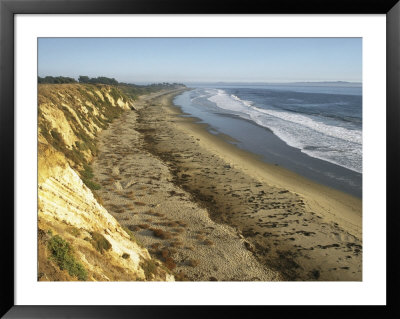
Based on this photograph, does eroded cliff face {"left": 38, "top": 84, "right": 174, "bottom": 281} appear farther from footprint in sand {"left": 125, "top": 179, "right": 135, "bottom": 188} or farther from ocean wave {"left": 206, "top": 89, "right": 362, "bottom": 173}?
ocean wave {"left": 206, "top": 89, "right": 362, "bottom": 173}

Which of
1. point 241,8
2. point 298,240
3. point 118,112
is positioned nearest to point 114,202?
point 298,240

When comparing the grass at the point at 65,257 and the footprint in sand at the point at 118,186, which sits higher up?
the footprint in sand at the point at 118,186

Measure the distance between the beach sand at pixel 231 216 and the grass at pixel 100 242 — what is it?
2.31m

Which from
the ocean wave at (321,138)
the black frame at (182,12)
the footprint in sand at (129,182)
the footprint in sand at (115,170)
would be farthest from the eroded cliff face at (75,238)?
the ocean wave at (321,138)

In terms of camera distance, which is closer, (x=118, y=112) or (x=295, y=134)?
(x=295, y=134)

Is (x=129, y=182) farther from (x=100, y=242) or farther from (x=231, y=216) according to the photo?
(x=100, y=242)

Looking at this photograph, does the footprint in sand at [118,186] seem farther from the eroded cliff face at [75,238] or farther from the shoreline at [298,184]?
the shoreline at [298,184]

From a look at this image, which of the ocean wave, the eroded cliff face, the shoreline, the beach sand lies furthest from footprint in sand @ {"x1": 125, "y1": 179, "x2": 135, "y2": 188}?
the ocean wave

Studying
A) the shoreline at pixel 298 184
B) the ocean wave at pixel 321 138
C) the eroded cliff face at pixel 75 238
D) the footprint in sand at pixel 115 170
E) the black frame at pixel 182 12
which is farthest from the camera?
the ocean wave at pixel 321 138

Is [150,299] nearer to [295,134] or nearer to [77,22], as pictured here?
[77,22]

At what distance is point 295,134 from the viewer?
2697cm

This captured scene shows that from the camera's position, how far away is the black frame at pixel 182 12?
15.1 ft

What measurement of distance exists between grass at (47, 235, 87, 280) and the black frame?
2.30ft

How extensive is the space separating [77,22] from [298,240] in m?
8.26
